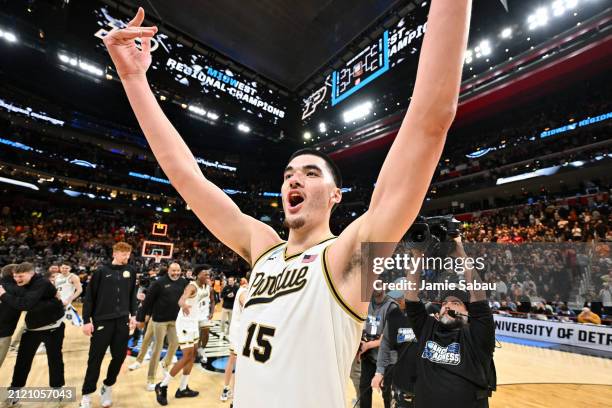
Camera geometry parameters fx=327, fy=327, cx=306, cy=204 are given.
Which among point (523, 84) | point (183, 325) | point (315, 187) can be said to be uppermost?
point (523, 84)

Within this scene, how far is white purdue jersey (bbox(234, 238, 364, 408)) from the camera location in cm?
107

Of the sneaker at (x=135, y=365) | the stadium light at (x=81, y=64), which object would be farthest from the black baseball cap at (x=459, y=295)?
the stadium light at (x=81, y=64)

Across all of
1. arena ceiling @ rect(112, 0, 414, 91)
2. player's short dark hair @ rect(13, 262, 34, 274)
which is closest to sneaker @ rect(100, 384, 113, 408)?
player's short dark hair @ rect(13, 262, 34, 274)

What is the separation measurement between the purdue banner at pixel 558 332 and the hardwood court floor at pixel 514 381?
528 millimetres

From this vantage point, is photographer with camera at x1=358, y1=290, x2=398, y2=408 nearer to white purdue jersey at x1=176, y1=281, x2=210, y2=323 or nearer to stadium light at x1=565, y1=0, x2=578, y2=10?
white purdue jersey at x1=176, y1=281, x2=210, y2=323

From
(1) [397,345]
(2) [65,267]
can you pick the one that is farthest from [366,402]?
(2) [65,267]

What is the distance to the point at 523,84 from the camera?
1399 cm

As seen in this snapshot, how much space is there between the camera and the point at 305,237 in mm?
1425

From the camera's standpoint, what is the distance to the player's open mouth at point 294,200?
1.43 meters

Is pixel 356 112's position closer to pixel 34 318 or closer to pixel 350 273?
pixel 34 318

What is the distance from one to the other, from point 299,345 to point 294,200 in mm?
607

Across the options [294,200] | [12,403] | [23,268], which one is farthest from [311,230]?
[12,403]

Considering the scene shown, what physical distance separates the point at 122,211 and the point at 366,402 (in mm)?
29211

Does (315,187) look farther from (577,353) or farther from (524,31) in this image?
(524,31)
